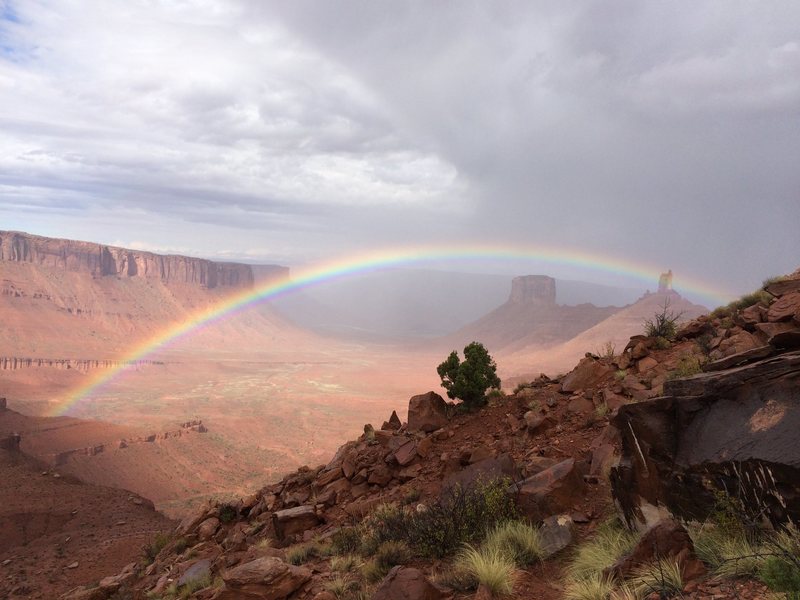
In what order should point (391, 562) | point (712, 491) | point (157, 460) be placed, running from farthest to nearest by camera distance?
point (157, 460) < point (391, 562) < point (712, 491)

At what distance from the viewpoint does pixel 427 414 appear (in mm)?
15547

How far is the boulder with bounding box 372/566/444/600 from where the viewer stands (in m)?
5.42

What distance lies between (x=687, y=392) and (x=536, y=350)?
139578mm

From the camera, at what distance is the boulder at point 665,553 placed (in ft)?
14.6

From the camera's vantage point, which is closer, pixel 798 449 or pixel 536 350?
pixel 798 449

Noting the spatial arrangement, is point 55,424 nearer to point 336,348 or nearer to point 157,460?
point 157,460

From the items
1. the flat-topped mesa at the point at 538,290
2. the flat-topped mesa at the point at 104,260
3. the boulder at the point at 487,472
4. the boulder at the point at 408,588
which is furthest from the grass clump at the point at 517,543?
the flat-topped mesa at the point at 538,290

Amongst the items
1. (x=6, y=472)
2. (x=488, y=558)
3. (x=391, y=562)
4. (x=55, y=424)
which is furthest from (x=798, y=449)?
(x=55, y=424)

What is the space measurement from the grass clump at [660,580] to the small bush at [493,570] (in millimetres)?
1517

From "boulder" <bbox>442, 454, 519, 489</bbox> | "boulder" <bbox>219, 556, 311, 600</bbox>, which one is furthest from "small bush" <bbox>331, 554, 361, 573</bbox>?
"boulder" <bbox>442, 454, 519, 489</bbox>

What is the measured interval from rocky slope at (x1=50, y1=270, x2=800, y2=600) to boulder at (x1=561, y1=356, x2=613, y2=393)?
0.04 meters

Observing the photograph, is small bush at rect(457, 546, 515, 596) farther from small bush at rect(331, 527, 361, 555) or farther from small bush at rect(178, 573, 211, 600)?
small bush at rect(178, 573, 211, 600)

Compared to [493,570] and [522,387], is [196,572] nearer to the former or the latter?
[493,570]

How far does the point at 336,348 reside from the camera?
194m
